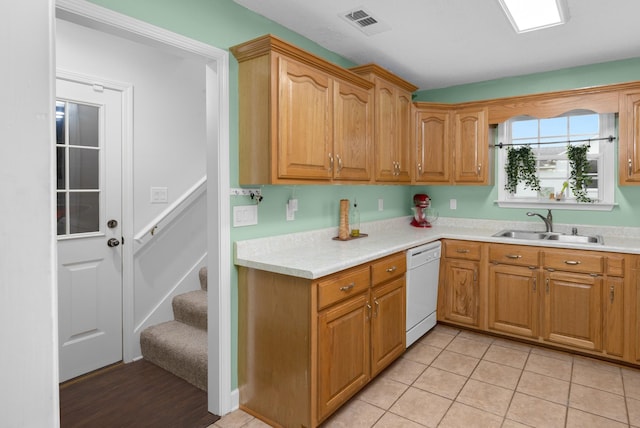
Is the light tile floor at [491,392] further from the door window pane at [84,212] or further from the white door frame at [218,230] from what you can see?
the door window pane at [84,212]

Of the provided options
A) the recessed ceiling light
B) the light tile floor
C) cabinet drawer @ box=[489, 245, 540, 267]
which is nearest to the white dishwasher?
the light tile floor

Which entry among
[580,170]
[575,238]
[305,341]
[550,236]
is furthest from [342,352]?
[580,170]

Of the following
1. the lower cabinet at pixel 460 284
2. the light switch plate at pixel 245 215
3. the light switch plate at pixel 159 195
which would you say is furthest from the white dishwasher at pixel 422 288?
the light switch plate at pixel 159 195

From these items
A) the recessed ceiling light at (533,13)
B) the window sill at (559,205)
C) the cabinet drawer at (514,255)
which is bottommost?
the cabinet drawer at (514,255)

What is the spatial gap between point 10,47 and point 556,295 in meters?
3.61

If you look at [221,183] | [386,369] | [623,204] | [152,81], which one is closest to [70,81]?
[152,81]

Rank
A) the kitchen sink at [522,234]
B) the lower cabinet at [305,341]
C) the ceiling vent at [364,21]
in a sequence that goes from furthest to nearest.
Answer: the kitchen sink at [522,234] < the ceiling vent at [364,21] < the lower cabinet at [305,341]

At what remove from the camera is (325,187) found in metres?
3.14

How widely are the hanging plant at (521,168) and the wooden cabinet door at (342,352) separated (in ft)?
7.61

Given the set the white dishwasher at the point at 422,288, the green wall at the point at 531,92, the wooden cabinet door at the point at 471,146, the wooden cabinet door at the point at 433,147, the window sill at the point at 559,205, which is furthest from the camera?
the wooden cabinet door at the point at 433,147

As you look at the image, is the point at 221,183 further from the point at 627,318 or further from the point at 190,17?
the point at 627,318

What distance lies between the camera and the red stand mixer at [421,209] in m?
4.12

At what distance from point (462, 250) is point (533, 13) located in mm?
1934

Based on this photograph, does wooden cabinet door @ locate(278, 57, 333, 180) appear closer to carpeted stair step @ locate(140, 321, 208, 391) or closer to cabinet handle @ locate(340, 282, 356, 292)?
cabinet handle @ locate(340, 282, 356, 292)
